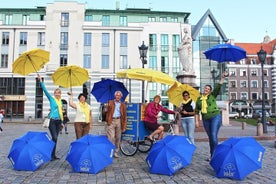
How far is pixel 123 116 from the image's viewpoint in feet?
29.5

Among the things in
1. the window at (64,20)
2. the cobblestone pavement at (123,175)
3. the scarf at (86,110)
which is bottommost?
the cobblestone pavement at (123,175)

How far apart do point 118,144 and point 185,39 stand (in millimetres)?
14543

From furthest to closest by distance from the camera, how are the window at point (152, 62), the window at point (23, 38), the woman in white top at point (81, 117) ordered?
the window at point (152, 62), the window at point (23, 38), the woman in white top at point (81, 117)

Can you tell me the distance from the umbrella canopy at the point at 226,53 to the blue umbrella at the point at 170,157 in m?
3.21

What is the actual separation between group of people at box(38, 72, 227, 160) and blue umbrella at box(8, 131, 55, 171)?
43.9 inches

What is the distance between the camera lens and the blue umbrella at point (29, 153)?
7.11m

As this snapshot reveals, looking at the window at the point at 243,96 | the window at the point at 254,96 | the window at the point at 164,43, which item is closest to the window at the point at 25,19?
the window at the point at 164,43

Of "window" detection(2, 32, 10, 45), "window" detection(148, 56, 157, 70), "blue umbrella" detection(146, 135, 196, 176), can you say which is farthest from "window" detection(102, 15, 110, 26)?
"blue umbrella" detection(146, 135, 196, 176)

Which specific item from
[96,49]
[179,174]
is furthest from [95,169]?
[96,49]

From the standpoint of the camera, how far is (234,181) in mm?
6238

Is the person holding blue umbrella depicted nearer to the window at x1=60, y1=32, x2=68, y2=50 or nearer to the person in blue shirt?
the person in blue shirt

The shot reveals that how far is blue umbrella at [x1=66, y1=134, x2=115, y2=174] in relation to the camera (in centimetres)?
686

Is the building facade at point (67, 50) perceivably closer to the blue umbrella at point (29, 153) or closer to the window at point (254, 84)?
the blue umbrella at point (29, 153)

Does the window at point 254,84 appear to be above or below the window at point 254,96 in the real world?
above
